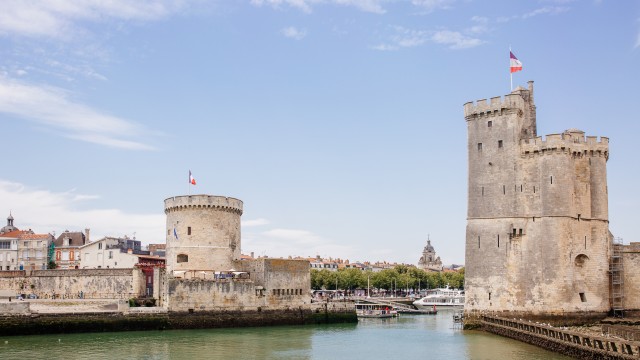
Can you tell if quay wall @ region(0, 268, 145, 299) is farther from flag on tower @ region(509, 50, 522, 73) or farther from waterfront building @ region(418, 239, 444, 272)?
waterfront building @ region(418, 239, 444, 272)

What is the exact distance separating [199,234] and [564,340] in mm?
28594

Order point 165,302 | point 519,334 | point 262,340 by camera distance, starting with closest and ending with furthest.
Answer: point 519,334, point 262,340, point 165,302

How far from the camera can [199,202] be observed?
167 feet

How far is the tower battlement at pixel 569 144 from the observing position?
39906mm

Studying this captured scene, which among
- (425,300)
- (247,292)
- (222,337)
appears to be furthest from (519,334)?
(425,300)

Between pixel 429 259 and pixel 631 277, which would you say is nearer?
pixel 631 277

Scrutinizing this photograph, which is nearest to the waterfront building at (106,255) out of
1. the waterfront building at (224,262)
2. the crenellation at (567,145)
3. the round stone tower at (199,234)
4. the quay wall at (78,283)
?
the quay wall at (78,283)

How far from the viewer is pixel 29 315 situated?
40.0 meters

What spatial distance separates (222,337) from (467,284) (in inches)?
585

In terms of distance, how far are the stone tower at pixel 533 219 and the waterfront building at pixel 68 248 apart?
44.1 metres

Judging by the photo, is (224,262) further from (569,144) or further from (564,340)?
(564,340)

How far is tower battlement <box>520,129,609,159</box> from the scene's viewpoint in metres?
39.9

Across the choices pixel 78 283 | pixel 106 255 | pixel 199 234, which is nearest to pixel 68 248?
pixel 106 255

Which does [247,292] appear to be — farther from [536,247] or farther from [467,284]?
[536,247]
